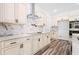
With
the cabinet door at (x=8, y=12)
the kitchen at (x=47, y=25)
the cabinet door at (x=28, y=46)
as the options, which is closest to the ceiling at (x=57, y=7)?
the kitchen at (x=47, y=25)

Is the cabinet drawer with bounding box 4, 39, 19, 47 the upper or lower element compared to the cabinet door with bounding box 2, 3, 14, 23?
lower

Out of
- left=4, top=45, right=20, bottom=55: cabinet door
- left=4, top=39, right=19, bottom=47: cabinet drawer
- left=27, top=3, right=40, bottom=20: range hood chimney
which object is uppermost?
left=27, top=3, right=40, bottom=20: range hood chimney

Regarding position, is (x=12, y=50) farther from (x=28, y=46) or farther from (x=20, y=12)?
(x=20, y=12)

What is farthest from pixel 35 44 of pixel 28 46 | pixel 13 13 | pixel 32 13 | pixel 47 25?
pixel 13 13

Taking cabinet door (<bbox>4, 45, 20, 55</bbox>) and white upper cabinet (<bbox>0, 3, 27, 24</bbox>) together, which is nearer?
cabinet door (<bbox>4, 45, 20, 55</bbox>)

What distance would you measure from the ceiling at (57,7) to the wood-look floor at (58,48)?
1.58ft

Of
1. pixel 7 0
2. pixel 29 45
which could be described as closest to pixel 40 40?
pixel 29 45

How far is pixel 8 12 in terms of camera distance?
183cm

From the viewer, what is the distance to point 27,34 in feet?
5.96

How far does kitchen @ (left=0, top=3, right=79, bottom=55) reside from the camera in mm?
1777

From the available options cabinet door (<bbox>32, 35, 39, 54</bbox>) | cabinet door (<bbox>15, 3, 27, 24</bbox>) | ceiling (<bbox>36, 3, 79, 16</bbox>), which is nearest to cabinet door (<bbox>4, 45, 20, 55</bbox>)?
cabinet door (<bbox>32, 35, 39, 54</bbox>)

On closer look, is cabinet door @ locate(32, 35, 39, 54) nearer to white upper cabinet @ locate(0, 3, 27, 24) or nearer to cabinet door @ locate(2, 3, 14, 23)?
white upper cabinet @ locate(0, 3, 27, 24)

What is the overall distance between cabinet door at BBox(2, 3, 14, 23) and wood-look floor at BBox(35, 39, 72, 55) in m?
0.75
